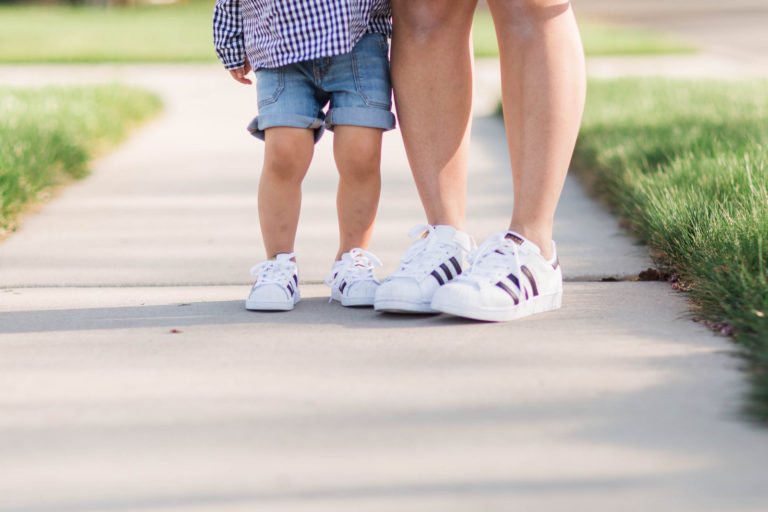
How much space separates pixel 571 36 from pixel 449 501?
4.19 ft

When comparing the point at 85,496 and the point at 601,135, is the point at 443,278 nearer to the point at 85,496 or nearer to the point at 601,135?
the point at 85,496

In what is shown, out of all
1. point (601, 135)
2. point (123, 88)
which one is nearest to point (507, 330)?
point (601, 135)

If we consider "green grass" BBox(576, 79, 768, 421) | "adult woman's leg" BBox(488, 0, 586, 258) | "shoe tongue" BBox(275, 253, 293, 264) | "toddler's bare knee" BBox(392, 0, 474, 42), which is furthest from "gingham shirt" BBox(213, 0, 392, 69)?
"green grass" BBox(576, 79, 768, 421)

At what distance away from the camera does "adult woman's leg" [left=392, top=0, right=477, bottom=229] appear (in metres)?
2.31

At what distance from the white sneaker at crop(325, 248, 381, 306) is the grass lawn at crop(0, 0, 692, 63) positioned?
902 cm

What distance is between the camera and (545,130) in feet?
7.33

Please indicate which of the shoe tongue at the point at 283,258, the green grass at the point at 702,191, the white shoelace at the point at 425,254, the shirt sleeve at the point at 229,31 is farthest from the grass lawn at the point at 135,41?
the white shoelace at the point at 425,254

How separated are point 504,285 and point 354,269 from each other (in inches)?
15.3

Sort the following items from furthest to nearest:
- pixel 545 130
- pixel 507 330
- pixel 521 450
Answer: pixel 545 130 < pixel 507 330 < pixel 521 450

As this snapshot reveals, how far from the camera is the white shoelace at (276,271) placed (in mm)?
2307

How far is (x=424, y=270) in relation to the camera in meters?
2.24

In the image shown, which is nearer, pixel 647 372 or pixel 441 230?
pixel 647 372

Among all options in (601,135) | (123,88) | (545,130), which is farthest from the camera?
(123,88)

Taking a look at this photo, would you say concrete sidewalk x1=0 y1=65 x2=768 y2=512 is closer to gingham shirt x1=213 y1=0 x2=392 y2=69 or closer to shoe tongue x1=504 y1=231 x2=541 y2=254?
shoe tongue x1=504 y1=231 x2=541 y2=254
